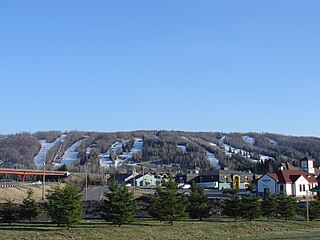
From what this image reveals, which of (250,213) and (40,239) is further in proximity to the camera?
(250,213)

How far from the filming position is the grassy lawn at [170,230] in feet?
91.3

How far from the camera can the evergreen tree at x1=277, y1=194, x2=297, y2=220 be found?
137 feet

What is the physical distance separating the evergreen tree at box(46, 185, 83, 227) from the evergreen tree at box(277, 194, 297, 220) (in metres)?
19.5

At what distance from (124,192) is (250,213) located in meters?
11.5

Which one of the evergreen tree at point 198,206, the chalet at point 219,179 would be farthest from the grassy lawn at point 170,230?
the chalet at point 219,179

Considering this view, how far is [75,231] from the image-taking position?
28.7 metres

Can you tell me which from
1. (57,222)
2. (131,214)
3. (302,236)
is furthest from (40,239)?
(302,236)

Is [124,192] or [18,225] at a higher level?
[124,192]

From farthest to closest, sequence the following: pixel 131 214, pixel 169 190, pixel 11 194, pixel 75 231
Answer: pixel 11 194 → pixel 169 190 → pixel 131 214 → pixel 75 231

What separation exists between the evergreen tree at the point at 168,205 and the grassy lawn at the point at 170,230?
0.63 m

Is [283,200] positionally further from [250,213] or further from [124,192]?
[124,192]

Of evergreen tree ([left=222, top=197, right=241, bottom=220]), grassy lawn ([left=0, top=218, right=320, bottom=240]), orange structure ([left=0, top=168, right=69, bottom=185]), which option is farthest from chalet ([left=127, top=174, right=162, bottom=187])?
grassy lawn ([left=0, top=218, right=320, bottom=240])

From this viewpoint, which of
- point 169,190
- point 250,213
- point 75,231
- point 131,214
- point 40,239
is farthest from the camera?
point 250,213

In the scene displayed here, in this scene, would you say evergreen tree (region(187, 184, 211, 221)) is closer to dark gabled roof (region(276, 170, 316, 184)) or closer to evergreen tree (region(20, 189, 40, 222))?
evergreen tree (region(20, 189, 40, 222))
